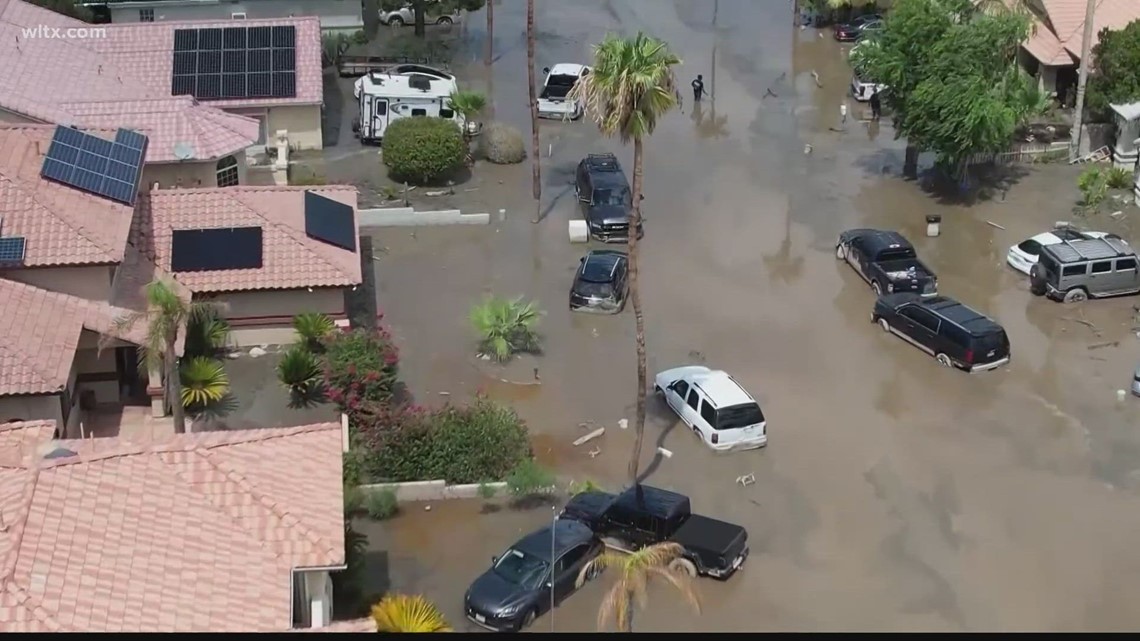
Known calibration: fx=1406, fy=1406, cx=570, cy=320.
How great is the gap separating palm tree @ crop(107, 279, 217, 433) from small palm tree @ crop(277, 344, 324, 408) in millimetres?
2369

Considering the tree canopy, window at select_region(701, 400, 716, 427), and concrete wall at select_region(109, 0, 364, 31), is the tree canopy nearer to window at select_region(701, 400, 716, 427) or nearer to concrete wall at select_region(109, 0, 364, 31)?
window at select_region(701, 400, 716, 427)

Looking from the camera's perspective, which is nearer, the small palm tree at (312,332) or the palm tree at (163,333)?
the palm tree at (163,333)

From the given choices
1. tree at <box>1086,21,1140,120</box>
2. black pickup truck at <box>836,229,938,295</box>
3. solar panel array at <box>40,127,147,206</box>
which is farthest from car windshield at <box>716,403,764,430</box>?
tree at <box>1086,21,1140,120</box>

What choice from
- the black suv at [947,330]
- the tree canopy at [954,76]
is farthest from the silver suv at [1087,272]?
the tree canopy at [954,76]

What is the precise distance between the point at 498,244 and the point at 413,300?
191 inches

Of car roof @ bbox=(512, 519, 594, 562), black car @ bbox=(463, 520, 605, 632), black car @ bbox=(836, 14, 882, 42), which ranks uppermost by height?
black car @ bbox=(836, 14, 882, 42)

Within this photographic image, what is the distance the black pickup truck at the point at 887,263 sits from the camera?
3766 centimetres

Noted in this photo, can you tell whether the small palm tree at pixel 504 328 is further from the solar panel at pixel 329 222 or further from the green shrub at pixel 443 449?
the green shrub at pixel 443 449

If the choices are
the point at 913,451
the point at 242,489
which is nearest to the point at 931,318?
the point at 913,451

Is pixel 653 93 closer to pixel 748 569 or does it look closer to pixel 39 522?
pixel 748 569

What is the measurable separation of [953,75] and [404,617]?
28.6m

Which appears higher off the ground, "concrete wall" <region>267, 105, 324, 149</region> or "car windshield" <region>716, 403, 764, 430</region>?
"concrete wall" <region>267, 105, 324, 149</region>

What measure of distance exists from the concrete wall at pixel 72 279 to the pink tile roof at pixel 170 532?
886cm

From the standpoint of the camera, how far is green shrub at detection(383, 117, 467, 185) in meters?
45.0
